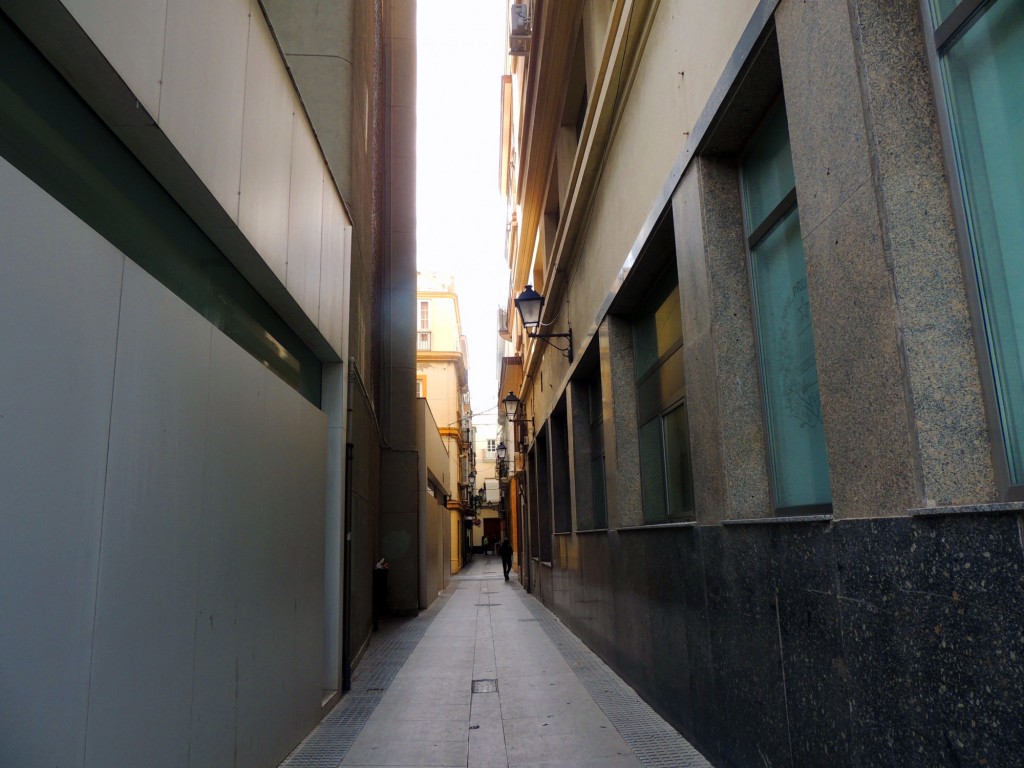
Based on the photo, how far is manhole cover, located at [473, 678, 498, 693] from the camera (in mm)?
7789

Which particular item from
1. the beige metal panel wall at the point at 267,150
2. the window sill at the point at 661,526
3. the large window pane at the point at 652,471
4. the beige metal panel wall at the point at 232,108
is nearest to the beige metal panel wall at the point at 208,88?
the beige metal panel wall at the point at 232,108

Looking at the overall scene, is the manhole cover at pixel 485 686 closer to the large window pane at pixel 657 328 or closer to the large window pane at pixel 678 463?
the large window pane at pixel 678 463

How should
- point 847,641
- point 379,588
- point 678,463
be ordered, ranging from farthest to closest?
point 379,588
point 678,463
point 847,641

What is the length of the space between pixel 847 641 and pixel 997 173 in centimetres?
188

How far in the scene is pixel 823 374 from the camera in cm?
346

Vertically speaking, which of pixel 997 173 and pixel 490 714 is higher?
pixel 997 173

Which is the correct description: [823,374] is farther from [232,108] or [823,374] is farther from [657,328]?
[657,328]

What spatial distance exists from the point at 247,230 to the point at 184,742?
2.64 m

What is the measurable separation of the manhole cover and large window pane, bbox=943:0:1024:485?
20.5 ft

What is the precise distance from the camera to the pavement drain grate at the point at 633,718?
5.27 m

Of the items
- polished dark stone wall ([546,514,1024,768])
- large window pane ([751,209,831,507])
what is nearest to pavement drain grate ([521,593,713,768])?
polished dark stone wall ([546,514,1024,768])

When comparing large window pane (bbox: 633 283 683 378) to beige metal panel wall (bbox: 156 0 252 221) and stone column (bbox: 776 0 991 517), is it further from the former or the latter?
beige metal panel wall (bbox: 156 0 252 221)

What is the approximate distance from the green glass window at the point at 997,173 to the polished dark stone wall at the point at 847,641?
1.48ft

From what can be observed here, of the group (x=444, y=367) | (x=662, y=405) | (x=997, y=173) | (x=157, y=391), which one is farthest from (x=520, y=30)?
(x=444, y=367)
